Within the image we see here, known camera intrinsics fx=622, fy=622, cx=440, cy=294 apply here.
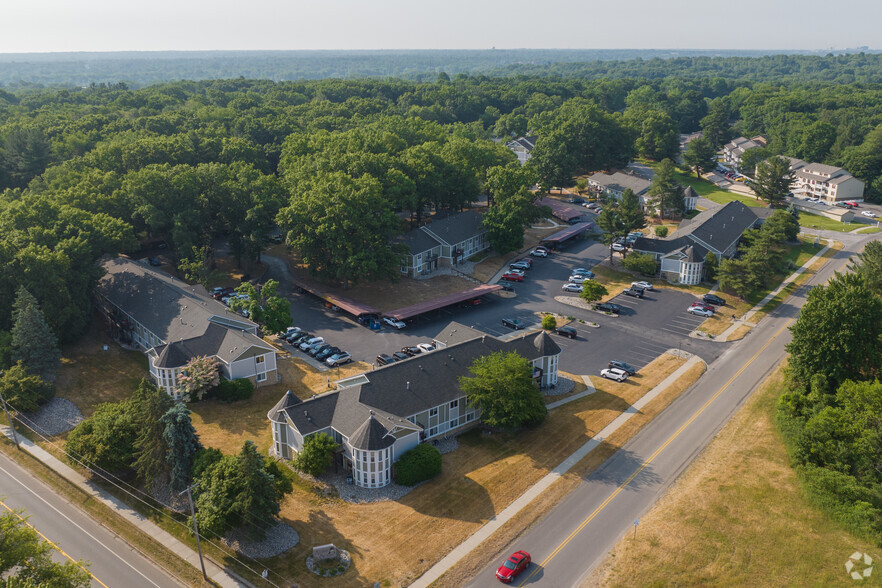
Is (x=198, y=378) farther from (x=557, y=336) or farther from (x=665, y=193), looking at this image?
(x=665, y=193)

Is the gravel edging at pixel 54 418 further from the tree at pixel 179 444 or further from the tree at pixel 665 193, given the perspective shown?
the tree at pixel 665 193

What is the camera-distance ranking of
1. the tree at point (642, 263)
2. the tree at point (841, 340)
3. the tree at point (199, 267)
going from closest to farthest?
the tree at point (841, 340) < the tree at point (199, 267) < the tree at point (642, 263)

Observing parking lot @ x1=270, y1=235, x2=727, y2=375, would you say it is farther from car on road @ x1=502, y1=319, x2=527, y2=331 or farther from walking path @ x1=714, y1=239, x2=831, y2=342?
walking path @ x1=714, y1=239, x2=831, y2=342

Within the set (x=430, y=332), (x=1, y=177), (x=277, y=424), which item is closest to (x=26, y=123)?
(x=1, y=177)

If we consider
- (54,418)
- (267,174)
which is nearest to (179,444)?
(54,418)

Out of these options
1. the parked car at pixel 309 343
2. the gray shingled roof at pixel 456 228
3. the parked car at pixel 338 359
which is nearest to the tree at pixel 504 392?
the parked car at pixel 338 359

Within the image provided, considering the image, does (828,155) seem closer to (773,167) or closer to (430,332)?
(773,167)

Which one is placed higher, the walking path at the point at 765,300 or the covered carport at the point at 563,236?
the covered carport at the point at 563,236
